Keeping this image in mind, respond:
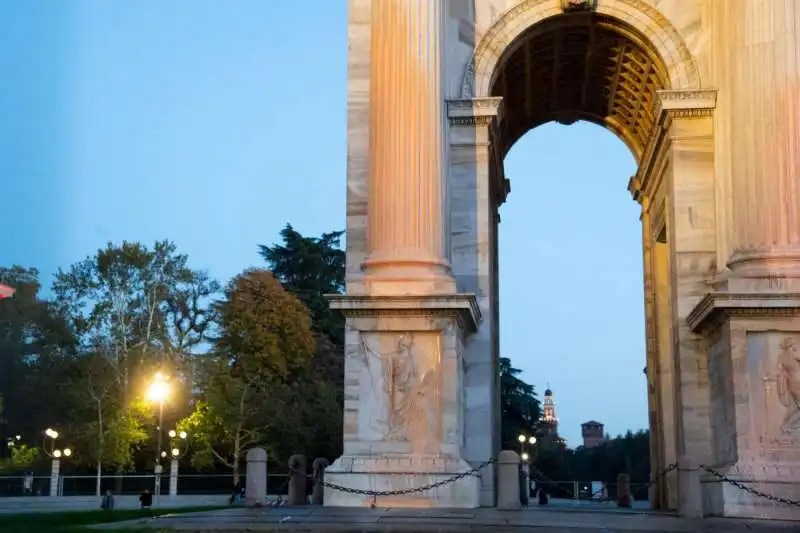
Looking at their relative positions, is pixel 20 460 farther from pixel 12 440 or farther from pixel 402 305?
pixel 402 305

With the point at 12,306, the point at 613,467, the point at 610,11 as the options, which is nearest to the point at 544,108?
the point at 610,11

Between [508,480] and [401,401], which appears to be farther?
[401,401]

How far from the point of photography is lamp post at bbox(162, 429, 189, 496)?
69.9 m

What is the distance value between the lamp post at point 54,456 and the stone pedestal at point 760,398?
53.0m

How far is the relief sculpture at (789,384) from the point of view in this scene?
2453 cm

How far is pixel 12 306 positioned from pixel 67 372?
1283cm

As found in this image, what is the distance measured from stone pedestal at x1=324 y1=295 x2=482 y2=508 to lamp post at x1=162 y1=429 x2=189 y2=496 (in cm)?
4652

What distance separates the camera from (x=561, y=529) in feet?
63.6

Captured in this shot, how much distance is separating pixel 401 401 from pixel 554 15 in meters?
12.2

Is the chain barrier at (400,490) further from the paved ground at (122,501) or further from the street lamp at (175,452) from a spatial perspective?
the street lamp at (175,452)

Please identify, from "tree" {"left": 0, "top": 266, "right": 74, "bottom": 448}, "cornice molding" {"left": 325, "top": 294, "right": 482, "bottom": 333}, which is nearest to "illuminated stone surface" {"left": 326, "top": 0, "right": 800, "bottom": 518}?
"cornice molding" {"left": 325, "top": 294, "right": 482, "bottom": 333}

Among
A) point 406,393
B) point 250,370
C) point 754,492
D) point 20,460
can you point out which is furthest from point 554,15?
point 20,460

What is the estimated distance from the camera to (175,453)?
71.2m

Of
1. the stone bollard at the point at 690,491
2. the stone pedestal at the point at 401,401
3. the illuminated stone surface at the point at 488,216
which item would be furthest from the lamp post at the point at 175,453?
the stone bollard at the point at 690,491
